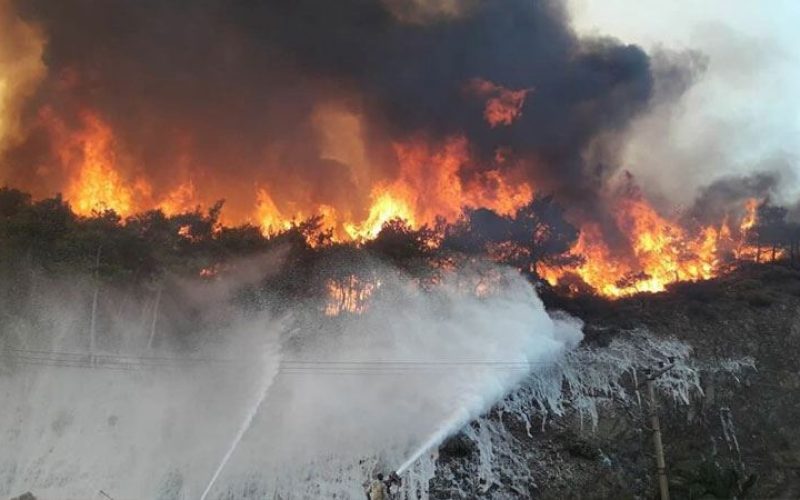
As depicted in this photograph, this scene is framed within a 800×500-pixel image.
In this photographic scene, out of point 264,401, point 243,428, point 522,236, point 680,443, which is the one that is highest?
point 522,236

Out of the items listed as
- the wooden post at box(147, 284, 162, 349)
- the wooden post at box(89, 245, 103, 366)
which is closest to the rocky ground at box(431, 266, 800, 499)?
the wooden post at box(147, 284, 162, 349)

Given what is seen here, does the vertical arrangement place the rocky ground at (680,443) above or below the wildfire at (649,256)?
below

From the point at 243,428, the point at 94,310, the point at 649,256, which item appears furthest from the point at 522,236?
the point at 94,310

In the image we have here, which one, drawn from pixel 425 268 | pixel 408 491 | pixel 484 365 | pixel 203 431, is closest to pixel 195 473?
pixel 203 431

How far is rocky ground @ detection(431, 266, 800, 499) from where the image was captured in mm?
32594

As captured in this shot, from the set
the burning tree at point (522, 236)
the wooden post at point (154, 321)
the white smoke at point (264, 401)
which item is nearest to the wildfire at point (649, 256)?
the burning tree at point (522, 236)

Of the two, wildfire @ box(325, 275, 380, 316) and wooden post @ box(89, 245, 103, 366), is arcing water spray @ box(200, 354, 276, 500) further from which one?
wooden post @ box(89, 245, 103, 366)

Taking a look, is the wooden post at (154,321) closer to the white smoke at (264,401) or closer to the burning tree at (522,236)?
the white smoke at (264,401)

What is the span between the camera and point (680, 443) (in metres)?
35.1

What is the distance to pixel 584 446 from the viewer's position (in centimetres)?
3431

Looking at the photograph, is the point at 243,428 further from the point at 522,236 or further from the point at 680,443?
the point at 522,236

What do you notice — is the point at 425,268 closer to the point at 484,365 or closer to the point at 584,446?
the point at 484,365

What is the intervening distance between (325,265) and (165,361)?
12398 mm

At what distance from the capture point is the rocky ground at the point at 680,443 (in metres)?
32.6
